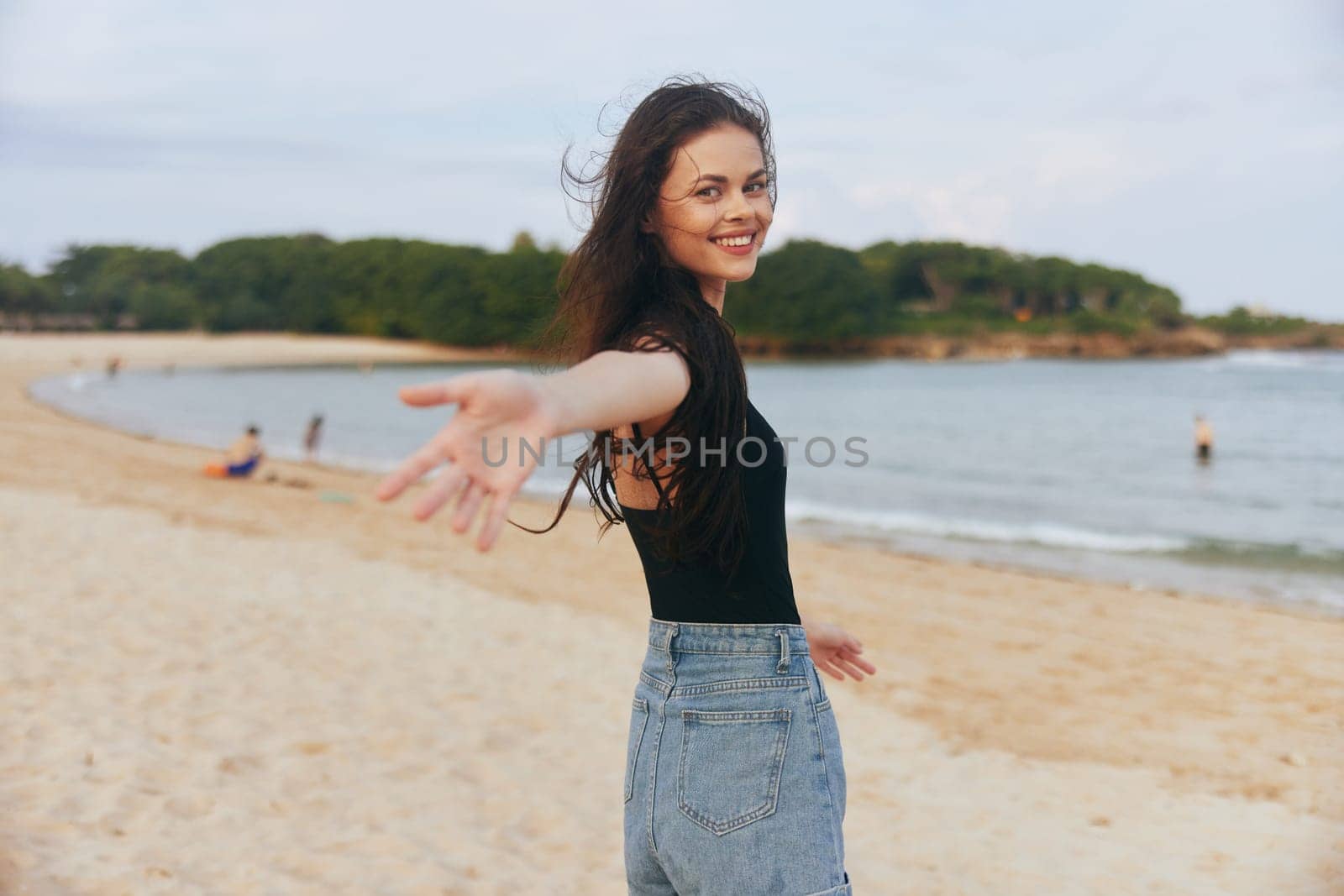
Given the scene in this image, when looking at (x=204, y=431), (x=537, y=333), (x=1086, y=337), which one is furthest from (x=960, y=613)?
(x=1086, y=337)

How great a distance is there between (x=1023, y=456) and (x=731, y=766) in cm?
2941

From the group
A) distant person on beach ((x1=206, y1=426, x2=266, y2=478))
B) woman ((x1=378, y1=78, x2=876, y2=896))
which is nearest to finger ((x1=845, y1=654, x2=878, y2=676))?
woman ((x1=378, y1=78, x2=876, y2=896))

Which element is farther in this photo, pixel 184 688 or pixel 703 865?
pixel 184 688

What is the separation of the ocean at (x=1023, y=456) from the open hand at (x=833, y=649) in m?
0.66

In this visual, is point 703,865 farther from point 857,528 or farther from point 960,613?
point 857,528

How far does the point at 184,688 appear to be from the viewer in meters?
5.97

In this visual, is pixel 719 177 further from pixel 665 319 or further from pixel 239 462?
pixel 239 462

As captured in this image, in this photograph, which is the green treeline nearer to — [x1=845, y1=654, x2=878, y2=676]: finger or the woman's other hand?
[x1=845, y1=654, x2=878, y2=676]: finger

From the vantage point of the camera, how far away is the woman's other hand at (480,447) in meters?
1.16

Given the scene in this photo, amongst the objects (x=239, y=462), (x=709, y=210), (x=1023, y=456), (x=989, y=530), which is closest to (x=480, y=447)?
(x=709, y=210)

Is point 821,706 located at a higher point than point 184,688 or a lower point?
higher

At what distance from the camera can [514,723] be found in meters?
6.20

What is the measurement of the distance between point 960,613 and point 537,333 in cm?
879

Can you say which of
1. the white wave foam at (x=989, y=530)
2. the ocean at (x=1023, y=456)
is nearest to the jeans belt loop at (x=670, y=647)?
the ocean at (x=1023, y=456)
